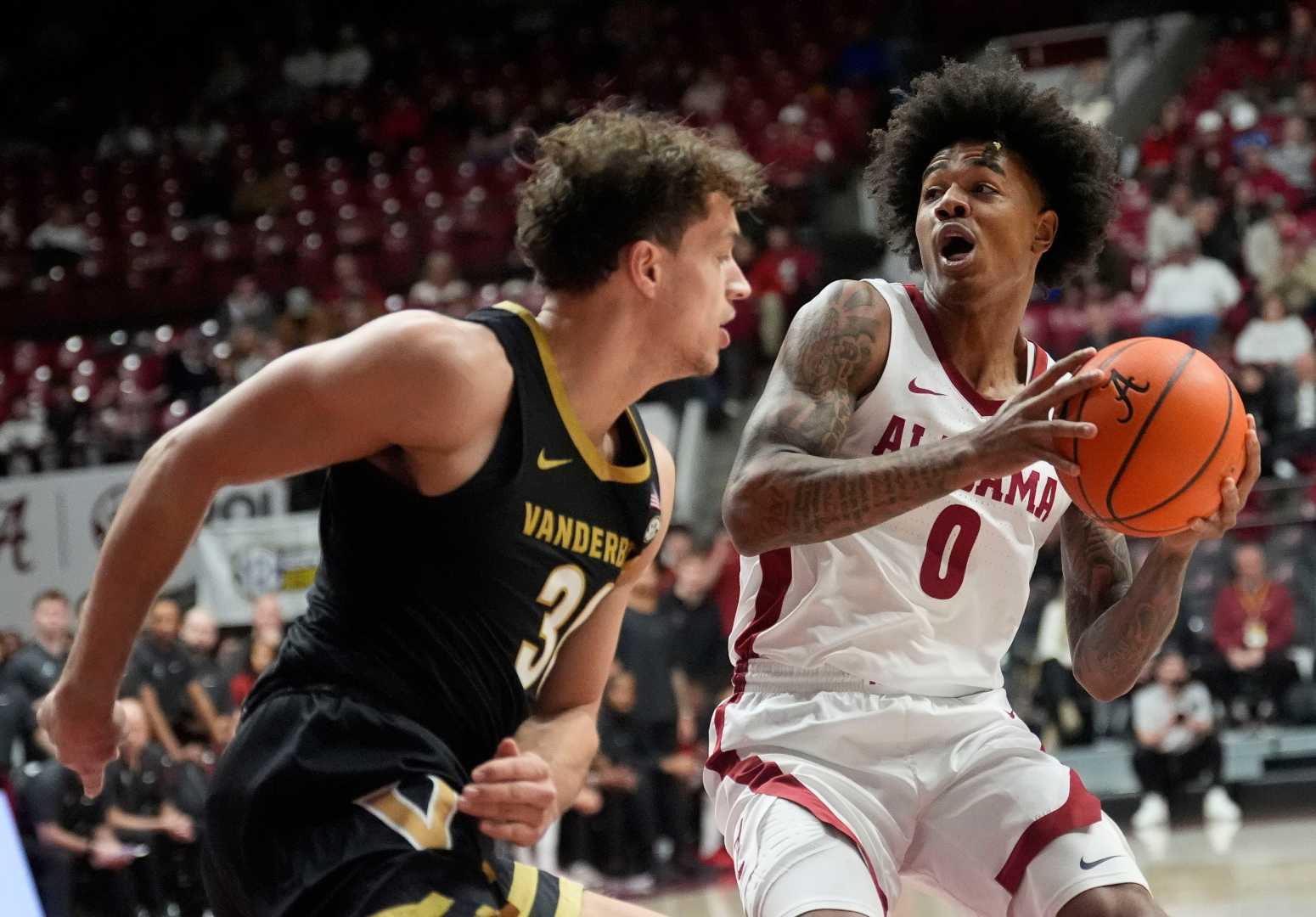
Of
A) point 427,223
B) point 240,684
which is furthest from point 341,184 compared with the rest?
point 240,684

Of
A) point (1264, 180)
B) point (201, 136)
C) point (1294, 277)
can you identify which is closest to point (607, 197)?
point (1294, 277)

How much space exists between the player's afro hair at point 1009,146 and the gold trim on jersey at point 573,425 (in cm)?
147

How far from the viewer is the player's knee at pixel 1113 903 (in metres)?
3.06

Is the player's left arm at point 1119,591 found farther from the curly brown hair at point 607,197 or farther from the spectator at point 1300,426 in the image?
the spectator at point 1300,426

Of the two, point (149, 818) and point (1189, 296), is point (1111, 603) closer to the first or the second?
point (149, 818)

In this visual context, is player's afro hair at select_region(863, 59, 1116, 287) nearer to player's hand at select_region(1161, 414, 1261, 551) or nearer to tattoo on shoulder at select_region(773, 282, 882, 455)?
tattoo on shoulder at select_region(773, 282, 882, 455)

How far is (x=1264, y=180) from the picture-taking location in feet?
41.7

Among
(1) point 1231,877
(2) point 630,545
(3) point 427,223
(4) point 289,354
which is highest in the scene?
(3) point 427,223

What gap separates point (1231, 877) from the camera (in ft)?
24.8

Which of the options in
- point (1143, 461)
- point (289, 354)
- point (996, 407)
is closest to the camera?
point (289, 354)

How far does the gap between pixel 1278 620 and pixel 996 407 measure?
5.86 metres

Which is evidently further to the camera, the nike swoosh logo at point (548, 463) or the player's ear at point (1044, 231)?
the player's ear at point (1044, 231)

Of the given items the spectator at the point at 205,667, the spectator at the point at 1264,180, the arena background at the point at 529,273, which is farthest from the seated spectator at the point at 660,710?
the spectator at the point at 1264,180

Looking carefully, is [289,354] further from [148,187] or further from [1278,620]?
[148,187]
